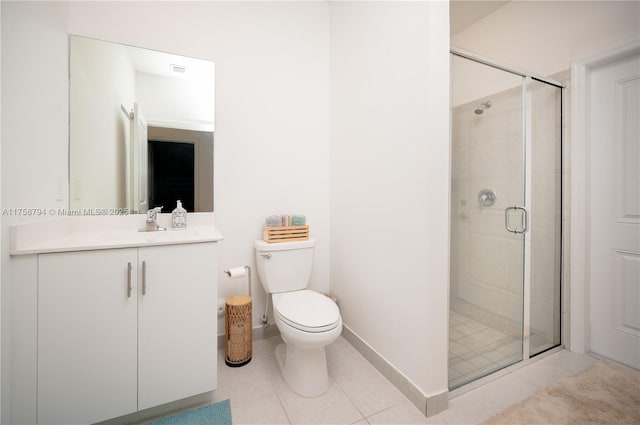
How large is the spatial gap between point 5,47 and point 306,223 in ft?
5.60

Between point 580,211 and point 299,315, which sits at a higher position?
point 580,211

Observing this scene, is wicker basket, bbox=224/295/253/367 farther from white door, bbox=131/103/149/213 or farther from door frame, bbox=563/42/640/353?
door frame, bbox=563/42/640/353

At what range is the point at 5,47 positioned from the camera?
3.38ft

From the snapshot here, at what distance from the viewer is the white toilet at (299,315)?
4.38 feet

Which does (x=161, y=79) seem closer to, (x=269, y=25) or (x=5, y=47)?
(x=5, y=47)

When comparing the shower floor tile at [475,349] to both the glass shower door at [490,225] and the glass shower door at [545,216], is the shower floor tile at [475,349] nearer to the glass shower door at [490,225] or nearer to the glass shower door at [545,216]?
the glass shower door at [490,225]

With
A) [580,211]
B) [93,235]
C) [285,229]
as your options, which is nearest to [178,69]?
[93,235]

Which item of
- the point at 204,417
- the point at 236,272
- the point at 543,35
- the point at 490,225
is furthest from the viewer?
the point at 543,35

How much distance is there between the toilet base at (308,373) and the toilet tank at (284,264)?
419 mm

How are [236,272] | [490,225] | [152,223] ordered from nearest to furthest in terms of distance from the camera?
[152,223] < [236,272] < [490,225]

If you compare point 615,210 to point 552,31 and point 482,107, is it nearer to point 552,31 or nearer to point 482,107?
point 482,107

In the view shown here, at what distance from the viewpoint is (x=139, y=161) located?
5.40ft

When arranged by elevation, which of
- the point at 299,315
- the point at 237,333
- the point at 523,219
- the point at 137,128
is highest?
the point at 137,128

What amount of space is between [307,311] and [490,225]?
1346mm
